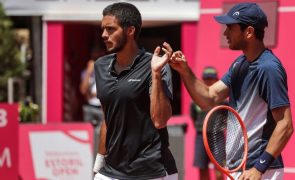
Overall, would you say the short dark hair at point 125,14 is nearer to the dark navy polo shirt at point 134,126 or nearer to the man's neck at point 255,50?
the dark navy polo shirt at point 134,126

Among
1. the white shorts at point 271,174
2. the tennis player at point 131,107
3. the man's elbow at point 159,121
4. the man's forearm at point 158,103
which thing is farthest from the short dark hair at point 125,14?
the white shorts at point 271,174

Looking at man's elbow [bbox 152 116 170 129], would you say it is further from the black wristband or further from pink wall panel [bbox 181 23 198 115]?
pink wall panel [bbox 181 23 198 115]

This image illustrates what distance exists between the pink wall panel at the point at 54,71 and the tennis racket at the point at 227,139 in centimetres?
849

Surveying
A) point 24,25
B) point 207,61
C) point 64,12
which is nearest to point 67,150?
point 207,61

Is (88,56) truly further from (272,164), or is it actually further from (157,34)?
(272,164)

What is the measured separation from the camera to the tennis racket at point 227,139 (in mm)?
5070

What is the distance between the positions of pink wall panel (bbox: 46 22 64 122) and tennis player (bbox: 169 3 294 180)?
8.50 meters

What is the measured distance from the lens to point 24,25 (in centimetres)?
1739

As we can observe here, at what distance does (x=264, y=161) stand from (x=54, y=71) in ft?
29.8

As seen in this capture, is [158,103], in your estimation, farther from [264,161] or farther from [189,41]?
[189,41]

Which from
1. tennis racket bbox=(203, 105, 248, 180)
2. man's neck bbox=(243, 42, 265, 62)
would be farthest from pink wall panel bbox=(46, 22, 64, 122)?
man's neck bbox=(243, 42, 265, 62)

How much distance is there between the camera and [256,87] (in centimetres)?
511

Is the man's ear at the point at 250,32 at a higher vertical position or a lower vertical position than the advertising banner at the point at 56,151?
higher

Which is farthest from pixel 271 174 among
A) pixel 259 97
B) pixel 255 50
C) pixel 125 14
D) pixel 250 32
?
pixel 125 14
